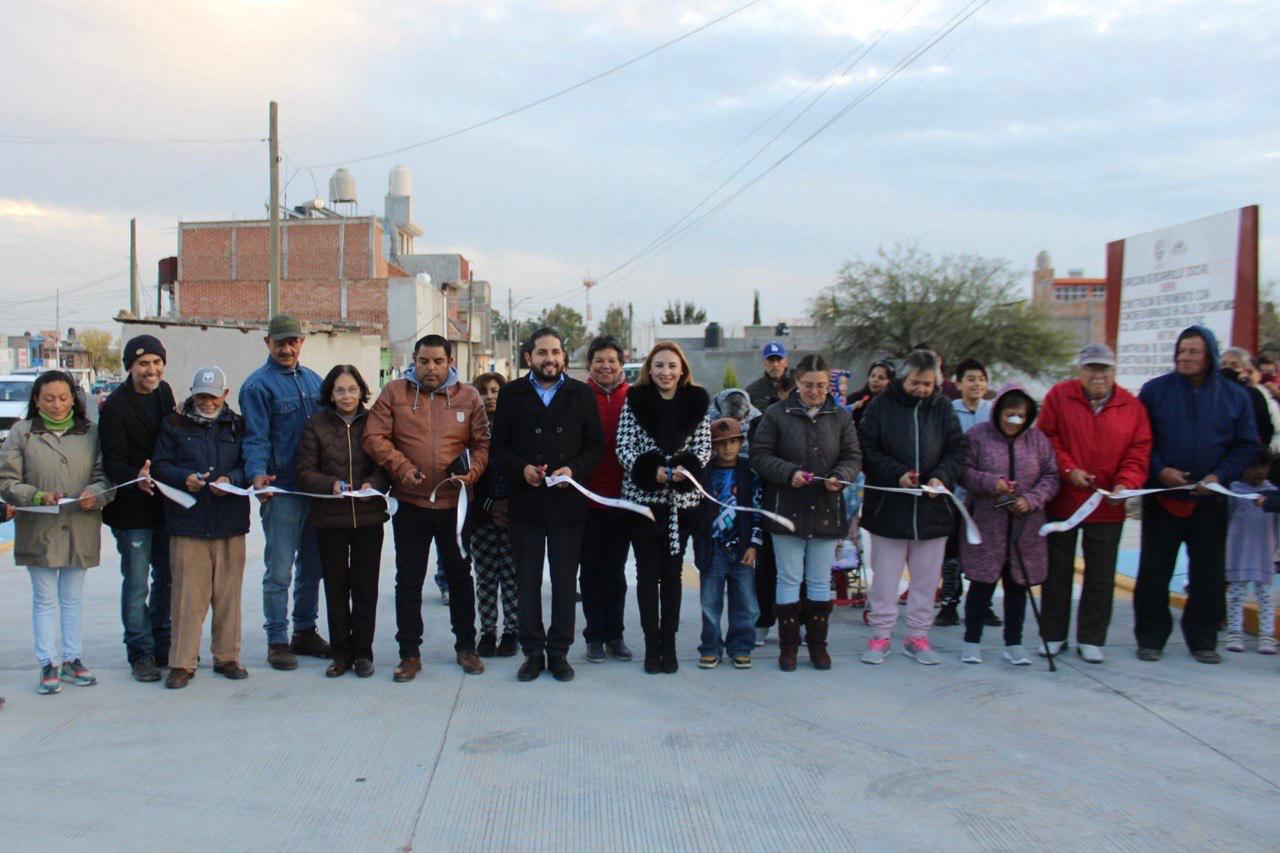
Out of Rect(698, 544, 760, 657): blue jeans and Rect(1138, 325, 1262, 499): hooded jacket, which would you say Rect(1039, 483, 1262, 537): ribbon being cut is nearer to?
Rect(1138, 325, 1262, 499): hooded jacket

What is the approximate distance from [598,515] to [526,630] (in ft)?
2.77

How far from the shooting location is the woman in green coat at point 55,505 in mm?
5531

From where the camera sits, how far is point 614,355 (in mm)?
6164

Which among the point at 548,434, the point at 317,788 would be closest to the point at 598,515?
the point at 548,434

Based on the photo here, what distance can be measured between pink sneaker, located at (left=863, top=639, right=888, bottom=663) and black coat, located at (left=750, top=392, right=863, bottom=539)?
74 centimetres

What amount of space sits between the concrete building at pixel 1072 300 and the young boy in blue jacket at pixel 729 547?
1058 inches

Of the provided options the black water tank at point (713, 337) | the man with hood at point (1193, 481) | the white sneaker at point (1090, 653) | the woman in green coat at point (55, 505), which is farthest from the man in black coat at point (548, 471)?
the black water tank at point (713, 337)

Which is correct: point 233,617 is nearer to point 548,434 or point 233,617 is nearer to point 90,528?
point 90,528

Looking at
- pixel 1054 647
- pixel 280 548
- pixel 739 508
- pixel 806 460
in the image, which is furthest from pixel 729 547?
pixel 280 548

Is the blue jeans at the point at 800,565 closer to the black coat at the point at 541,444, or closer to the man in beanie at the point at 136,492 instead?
the black coat at the point at 541,444

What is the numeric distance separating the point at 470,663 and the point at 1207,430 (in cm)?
465

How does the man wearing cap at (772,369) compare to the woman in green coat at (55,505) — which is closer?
the woman in green coat at (55,505)

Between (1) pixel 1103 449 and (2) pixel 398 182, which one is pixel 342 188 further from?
(1) pixel 1103 449

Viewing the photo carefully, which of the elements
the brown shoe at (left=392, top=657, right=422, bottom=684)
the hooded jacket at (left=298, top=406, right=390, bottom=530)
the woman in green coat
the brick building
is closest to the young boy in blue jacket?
the brown shoe at (left=392, top=657, right=422, bottom=684)
